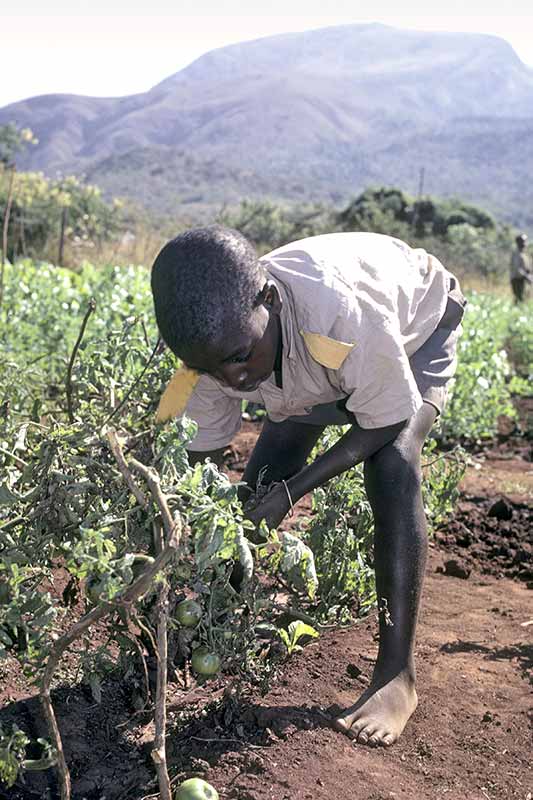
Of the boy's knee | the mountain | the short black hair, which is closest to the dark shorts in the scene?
the boy's knee

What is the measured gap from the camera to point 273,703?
8.50 ft

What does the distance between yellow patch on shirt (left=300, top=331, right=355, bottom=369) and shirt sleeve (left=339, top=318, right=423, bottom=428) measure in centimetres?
2

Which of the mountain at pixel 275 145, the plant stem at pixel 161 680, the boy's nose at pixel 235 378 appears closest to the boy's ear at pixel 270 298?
the boy's nose at pixel 235 378

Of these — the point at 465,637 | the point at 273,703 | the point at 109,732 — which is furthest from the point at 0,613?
the point at 465,637

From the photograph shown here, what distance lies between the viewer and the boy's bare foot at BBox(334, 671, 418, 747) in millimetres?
2449

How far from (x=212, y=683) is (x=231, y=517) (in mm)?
1051

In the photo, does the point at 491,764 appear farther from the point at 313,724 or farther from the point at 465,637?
the point at 465,637

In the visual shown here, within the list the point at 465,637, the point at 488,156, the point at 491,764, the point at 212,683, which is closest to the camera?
the point at 491,764

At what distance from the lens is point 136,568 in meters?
2.19

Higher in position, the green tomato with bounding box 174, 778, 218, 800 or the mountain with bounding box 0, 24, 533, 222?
the green tomato with bounding box 174, 778, 218, 800

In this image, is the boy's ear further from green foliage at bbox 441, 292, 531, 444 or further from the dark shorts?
green foliage at bbox 441, 292, 531, 444

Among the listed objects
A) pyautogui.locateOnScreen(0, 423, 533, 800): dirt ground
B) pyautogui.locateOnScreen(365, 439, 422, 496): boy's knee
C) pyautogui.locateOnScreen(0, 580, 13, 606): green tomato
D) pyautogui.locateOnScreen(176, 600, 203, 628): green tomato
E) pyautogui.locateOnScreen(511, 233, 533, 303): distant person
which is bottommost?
pyautogui.locateOnScreen(511, 233, 533, 303): distant person

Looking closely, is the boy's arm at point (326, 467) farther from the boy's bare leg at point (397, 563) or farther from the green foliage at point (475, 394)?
the green foliage at point (475, 394)

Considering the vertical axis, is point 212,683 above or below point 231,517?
below
